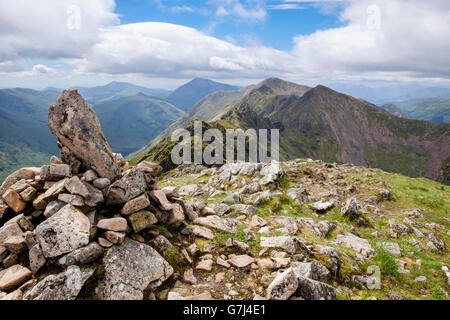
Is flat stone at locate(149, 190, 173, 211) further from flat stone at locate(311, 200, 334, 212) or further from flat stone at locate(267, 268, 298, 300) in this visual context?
flat stone at locate(311, 200, 334, 212)

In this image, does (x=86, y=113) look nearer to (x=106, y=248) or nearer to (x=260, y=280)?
(x=106, y=248)

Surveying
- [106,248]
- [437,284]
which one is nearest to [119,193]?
[106,248]

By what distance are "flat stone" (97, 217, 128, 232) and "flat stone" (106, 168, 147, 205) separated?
4.16 ft

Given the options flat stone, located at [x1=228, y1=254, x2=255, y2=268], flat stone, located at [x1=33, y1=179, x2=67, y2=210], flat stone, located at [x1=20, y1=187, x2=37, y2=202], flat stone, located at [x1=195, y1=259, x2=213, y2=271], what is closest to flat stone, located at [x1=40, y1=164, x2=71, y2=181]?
flat stone, located at [x1=20, y1=187, x2=37, y2=202]

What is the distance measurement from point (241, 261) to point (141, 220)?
5281mm

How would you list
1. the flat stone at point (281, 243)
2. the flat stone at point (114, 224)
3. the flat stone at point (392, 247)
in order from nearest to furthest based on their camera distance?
the flat stone at point (114, 224)
the flat stone at point (281, 243)
the flat stone at point (392, 247)

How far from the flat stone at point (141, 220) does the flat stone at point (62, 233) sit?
1.86m

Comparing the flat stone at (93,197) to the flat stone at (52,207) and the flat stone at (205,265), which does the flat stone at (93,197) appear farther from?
the flat stone at (205,265)

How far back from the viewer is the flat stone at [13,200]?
11.3 metres

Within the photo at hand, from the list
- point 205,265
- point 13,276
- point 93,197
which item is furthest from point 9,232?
point 205,265

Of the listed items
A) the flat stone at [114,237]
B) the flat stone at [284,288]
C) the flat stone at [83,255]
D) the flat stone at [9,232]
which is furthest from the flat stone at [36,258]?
the flat stone at [284,288]

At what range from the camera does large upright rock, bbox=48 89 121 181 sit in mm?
12422

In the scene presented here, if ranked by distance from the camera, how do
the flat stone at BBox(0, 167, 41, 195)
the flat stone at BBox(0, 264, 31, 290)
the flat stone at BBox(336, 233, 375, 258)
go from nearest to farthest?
1. the flat stone at BBox(0, 264, 31, 290)
2. the flat stone at BBox(0, 167, 41, 195)
3. the flat stone at BBox(336, 233, 375, 258)

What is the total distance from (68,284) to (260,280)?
747cm
